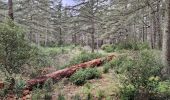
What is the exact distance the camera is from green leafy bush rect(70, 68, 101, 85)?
12.8 meters

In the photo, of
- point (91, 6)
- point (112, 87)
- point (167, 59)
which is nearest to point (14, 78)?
point (112, 87)

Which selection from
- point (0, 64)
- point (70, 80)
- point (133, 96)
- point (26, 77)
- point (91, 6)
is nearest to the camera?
point (133, 96)

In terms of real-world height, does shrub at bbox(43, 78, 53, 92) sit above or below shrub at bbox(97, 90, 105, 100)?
above

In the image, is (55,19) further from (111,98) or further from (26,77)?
(111,98)

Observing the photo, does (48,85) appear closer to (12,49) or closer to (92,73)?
(12,49)

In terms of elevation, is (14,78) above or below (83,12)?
below

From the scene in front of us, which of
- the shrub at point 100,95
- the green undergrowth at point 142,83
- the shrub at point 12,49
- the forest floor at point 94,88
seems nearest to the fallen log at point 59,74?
the forest floor at point 94,88

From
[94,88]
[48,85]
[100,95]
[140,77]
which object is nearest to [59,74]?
[48,85]

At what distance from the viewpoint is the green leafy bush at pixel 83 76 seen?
41.9 ft

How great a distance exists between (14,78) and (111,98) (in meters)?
3.60

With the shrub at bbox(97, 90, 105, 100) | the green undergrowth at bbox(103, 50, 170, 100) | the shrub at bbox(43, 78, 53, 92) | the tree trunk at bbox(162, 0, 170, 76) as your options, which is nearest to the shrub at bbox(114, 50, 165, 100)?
the green undergrowth at bbox(103, 50, 170, 100)

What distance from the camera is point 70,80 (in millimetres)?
13156

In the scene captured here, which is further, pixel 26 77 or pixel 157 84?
pixel 26 77

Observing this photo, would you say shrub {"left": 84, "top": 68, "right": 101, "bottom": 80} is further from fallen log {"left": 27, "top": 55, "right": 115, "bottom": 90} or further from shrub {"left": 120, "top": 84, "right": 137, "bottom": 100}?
shrub {"left": 120, "top": 84, "right": 137, "bottom": 100}
